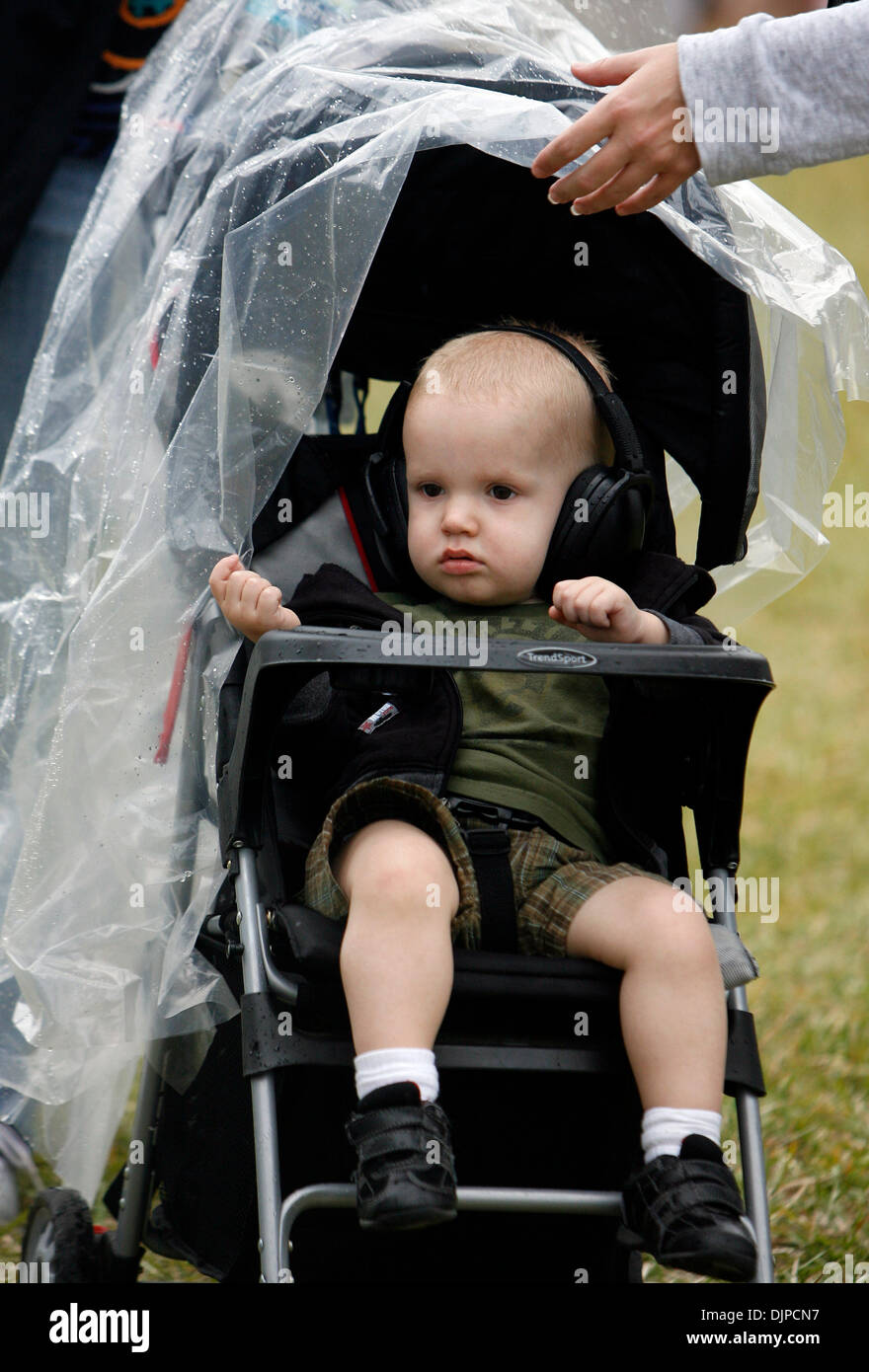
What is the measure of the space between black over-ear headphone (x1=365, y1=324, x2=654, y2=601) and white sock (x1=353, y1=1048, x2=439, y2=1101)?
72cm

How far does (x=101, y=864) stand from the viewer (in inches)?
76.4

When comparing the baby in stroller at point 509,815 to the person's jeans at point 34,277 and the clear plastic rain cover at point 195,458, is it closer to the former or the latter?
the clear plastic rain cover at point 195,458

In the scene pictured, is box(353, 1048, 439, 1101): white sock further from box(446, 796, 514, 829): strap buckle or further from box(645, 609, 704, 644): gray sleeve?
box(645, 609, 704, 644): gray sleeve

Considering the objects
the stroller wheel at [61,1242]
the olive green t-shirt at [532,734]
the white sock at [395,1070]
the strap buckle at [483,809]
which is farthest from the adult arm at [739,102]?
the stroller wheel at [61,1242]

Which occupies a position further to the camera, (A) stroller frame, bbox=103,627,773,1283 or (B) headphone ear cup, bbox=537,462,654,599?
(B) headphone ear cup, bbox=537,462,654,599

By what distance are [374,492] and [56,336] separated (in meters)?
0.61

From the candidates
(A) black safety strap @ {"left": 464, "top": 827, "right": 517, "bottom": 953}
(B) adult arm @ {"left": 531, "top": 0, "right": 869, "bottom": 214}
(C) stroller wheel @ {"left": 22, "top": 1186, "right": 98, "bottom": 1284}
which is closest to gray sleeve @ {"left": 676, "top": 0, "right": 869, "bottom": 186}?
(B) adult arm @ {"left": 531, "top": 0, "right": 869, "bottom": 214}

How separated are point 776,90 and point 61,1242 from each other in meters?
1.70

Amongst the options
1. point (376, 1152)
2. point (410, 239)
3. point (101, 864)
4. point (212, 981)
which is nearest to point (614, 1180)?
point (376, 1152)

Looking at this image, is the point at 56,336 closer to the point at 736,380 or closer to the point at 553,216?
the point at 553,216

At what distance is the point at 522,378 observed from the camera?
197 centimetres

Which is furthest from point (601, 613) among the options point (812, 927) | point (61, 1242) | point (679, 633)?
point (812, 927)

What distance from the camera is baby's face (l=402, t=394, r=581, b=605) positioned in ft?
6.31

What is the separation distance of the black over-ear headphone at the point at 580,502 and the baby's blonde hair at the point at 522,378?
2 centimetres
